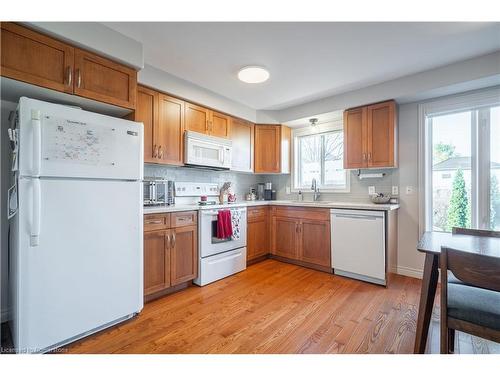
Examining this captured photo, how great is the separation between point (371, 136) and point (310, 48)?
4.86 ft

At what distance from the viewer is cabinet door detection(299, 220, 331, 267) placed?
303 centimetres

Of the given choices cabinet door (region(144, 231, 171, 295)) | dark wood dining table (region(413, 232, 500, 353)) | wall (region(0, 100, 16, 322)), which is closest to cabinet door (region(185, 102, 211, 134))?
cabinet door (region(144, 231, 171, 295))

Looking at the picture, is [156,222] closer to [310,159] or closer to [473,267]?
[473,267]

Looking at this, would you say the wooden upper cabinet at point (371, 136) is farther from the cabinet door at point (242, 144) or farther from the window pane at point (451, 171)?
the cabinet door at point (242, 144)

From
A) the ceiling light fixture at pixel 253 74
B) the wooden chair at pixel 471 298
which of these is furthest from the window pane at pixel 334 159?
the wooden chair at pixel 471 298

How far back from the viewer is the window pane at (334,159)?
142 inches

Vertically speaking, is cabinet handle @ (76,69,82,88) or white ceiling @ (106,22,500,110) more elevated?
white ceiling @ (106,22,500,110)

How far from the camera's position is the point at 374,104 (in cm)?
295

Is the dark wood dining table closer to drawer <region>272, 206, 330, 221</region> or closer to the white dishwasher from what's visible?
the white dishwasher

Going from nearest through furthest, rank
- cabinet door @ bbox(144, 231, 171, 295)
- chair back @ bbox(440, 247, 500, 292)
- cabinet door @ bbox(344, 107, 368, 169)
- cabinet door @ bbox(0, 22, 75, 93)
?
chair back @ bbox(440, 247, 500, 292) < cabinet door @ bbox(0, 22, 75, 93) < cabinet door @ bbox(144, 231, 171, 295) < cabinet door @ bbox(344, 107, 368, 169)

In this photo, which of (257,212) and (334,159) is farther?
(334,159)

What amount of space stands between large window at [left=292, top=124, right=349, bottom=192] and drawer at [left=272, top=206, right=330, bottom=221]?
70cm

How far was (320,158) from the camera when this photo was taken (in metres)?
3.86

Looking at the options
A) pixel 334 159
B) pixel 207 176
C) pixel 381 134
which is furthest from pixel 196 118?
pixel 381 134
